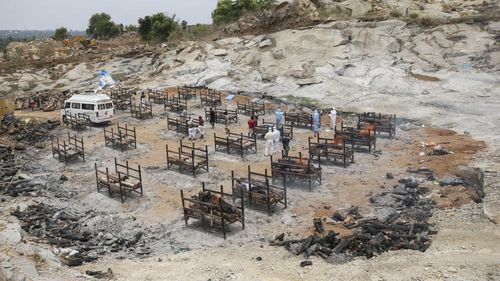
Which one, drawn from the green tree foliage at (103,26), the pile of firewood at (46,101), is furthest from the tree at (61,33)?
the pile of firewood at (46,101)

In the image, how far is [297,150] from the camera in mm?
28828

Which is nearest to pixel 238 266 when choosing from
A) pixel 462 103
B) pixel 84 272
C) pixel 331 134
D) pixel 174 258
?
pixel 174 258

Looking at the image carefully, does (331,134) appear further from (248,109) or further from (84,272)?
(84,272)

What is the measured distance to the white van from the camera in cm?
3600

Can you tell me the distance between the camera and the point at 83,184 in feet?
81.4

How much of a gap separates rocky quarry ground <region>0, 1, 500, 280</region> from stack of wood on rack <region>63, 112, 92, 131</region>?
1075 mm

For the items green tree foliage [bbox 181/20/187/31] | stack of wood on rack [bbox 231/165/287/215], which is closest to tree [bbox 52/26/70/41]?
green tree foliage [bbox 181/20/187/31]

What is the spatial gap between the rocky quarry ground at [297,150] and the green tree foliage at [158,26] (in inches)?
262

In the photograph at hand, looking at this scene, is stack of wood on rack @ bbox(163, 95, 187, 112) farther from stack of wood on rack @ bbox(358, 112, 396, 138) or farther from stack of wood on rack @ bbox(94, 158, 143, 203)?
stack of wood on rack @ bbox(94, 158, 143, 203)

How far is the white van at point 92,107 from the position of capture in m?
36.0

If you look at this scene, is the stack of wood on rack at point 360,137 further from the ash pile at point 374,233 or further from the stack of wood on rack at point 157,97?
the stack of wood on rack at point 157,97

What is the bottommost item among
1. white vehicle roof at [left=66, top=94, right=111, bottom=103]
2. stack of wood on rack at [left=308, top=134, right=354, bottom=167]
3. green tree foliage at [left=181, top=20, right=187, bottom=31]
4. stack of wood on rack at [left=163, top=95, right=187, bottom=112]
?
stack of wood on rack at [left=308, top=134, right=354, bottom=167]

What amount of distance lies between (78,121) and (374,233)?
2543cm

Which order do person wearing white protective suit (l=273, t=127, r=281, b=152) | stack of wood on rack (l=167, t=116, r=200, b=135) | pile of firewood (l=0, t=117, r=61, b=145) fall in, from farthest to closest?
pile of firewood (l=0, t=117, r=61, b=145), stack of wood on rack (l=167, t=116, r=200, b=135), person wearing white protective suit (l=273, t=127, r=281, b=152)
